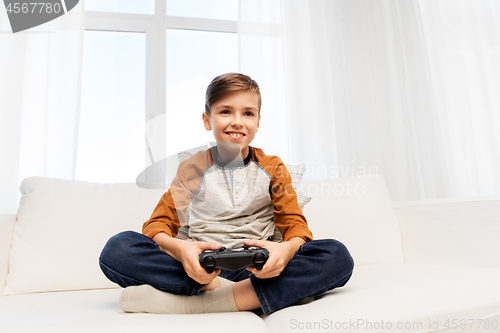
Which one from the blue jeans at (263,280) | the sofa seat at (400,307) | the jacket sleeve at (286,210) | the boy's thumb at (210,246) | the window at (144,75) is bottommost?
the sofa seat at (400,307)

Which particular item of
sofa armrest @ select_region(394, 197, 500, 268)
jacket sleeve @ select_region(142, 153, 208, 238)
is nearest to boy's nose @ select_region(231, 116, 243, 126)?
jacket sleeve @ select_region(142, 153, 208, 238)

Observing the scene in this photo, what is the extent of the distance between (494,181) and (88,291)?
158 cm

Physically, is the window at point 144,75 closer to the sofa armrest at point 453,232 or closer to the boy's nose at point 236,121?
the boy's nose at point 236,121

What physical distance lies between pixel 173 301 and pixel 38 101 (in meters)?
1.34

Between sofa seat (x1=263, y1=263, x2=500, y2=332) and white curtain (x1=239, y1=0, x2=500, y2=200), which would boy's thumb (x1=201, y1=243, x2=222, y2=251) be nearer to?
sofa seat (x1=263, y1=263, x2=500, y2=332)

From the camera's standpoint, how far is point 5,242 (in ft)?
3.27

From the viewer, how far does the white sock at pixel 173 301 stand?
664mm

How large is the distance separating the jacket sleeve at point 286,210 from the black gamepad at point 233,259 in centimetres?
19

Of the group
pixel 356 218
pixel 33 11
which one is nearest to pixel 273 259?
pixel 356 218

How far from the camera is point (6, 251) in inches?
39.1

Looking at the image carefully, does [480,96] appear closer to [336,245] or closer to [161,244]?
[336,245]

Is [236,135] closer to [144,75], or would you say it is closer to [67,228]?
[67,228]

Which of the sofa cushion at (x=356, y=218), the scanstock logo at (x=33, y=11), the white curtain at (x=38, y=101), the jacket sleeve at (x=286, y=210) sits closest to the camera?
the jacket sleeve at (x=286, y=210)

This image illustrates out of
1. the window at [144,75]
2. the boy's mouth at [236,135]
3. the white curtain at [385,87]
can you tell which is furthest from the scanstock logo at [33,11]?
the boy's mouth at [236,135]
